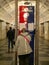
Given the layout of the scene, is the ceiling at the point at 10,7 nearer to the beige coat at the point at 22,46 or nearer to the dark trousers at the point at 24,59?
the beige coat at the point at 22,46

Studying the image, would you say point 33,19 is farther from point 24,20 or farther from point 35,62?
point 35,62

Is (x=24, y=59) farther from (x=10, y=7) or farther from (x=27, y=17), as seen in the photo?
(x=10, y=7)

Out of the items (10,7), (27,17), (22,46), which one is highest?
(10,7)

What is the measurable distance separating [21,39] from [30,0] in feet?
6.18

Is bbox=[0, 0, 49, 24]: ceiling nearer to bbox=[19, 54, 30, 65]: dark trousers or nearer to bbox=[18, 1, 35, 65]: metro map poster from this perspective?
bbox=[18, 1, 35, 65]: metro map poster

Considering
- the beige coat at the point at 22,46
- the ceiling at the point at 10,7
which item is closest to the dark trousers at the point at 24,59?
the beige coat at the point at 22,46

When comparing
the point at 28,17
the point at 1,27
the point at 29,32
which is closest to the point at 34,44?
the point at 29,32

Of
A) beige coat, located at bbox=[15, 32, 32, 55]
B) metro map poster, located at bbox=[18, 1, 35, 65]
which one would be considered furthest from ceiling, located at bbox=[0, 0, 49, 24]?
beige coat, located at bbox=[15, 32, 32, 55]

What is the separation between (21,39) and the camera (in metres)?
8.88

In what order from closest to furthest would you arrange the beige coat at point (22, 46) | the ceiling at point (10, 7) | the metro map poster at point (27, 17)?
1. the beige coat at point (22, 46)
2. the metro map poster at point (27, 17)
3. the ceiling at point (10, 7)

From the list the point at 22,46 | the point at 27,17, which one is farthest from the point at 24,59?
the point at 27,17

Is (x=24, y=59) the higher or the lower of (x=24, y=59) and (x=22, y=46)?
the lower

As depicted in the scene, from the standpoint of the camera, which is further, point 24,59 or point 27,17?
point 27,17

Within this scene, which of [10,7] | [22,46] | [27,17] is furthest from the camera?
[10,7]
